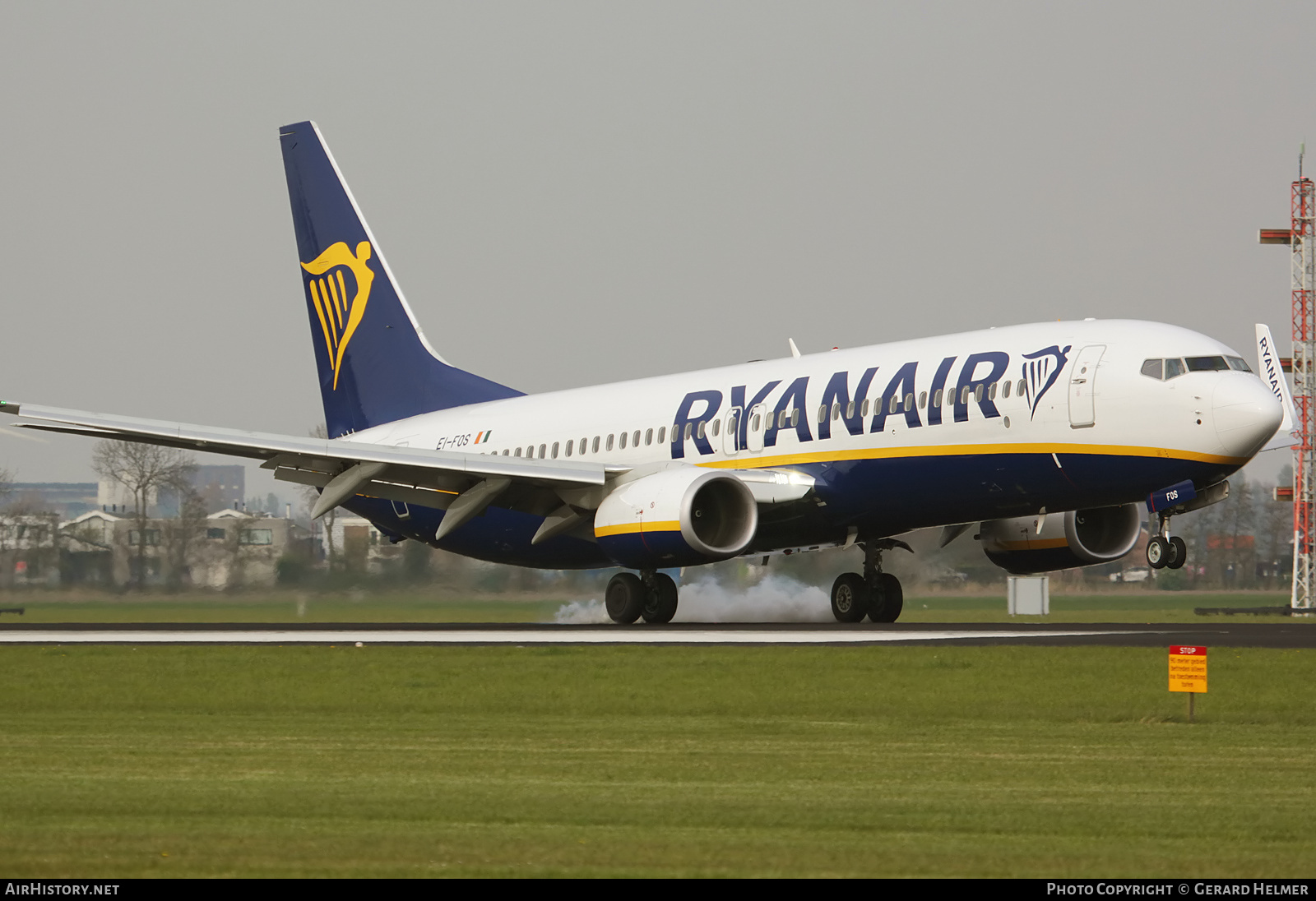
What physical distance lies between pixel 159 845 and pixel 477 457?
2343cm

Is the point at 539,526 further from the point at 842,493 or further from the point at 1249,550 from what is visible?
the point at 1249,550

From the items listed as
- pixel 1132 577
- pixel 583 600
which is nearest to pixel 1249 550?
pixel 1132 577

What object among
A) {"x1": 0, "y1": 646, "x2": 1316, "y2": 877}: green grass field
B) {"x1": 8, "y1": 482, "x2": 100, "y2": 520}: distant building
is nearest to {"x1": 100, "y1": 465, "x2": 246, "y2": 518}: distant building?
{"x1": 8, "y1": 482, "x2": 100, "y2": 520}: distant building

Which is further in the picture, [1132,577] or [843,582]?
[1132,577]

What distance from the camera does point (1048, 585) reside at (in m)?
50.3

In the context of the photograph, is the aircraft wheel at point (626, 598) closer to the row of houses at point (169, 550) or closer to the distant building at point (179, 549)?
the row of houses at point (169, 550)

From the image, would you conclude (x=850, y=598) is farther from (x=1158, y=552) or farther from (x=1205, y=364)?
(x=1205, y=364)

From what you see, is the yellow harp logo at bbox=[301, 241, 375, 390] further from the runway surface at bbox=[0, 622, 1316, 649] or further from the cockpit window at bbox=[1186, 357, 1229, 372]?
the cockpit window at bbox=[1186, 357, 1229, 372]

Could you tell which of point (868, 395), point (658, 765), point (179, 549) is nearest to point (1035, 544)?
point (868, 395)

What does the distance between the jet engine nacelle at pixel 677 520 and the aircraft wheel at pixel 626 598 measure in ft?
7.31

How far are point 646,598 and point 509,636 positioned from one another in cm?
562

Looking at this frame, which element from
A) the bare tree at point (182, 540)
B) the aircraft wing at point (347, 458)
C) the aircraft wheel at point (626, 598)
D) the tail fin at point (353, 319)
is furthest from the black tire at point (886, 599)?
the bare tree at point (182, 540)

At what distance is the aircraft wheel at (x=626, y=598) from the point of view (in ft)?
112

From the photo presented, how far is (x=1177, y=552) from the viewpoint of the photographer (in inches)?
1097
